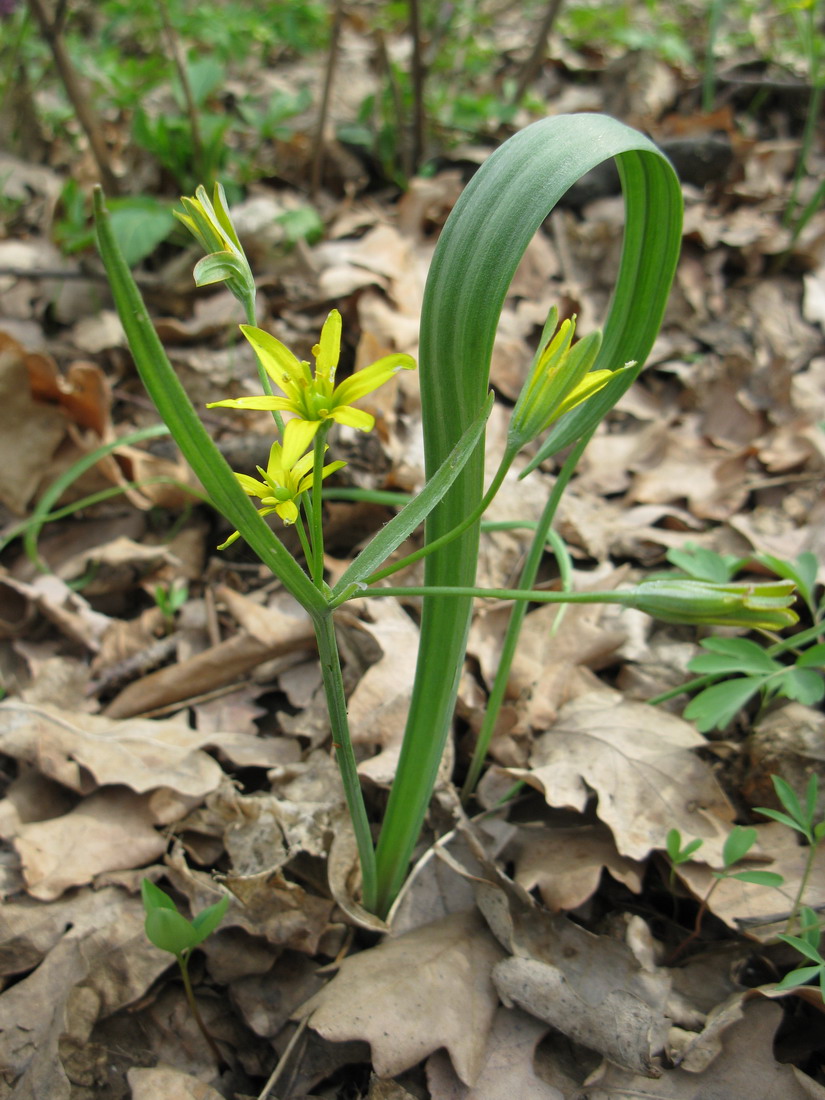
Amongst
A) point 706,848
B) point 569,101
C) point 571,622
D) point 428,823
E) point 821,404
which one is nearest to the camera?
point 706,848

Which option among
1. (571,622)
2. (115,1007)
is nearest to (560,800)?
(571,622)

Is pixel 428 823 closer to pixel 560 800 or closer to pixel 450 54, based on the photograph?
pixel 560 800

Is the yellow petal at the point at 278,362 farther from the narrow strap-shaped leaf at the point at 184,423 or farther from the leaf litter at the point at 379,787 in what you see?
the leaf litter at the point at 379,787

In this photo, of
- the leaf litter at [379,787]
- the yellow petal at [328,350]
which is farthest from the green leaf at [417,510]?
the leaf litter at [379,787]

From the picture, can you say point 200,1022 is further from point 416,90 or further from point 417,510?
point 416,90

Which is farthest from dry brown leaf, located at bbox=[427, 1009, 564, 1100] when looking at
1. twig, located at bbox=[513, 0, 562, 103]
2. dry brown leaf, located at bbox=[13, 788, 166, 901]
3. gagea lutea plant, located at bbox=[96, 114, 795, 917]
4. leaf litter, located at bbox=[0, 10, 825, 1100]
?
twig, located at bbox=[513, 0, 562, 103]

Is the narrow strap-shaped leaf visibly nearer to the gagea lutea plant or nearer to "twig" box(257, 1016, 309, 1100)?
the gagea lutea plant
